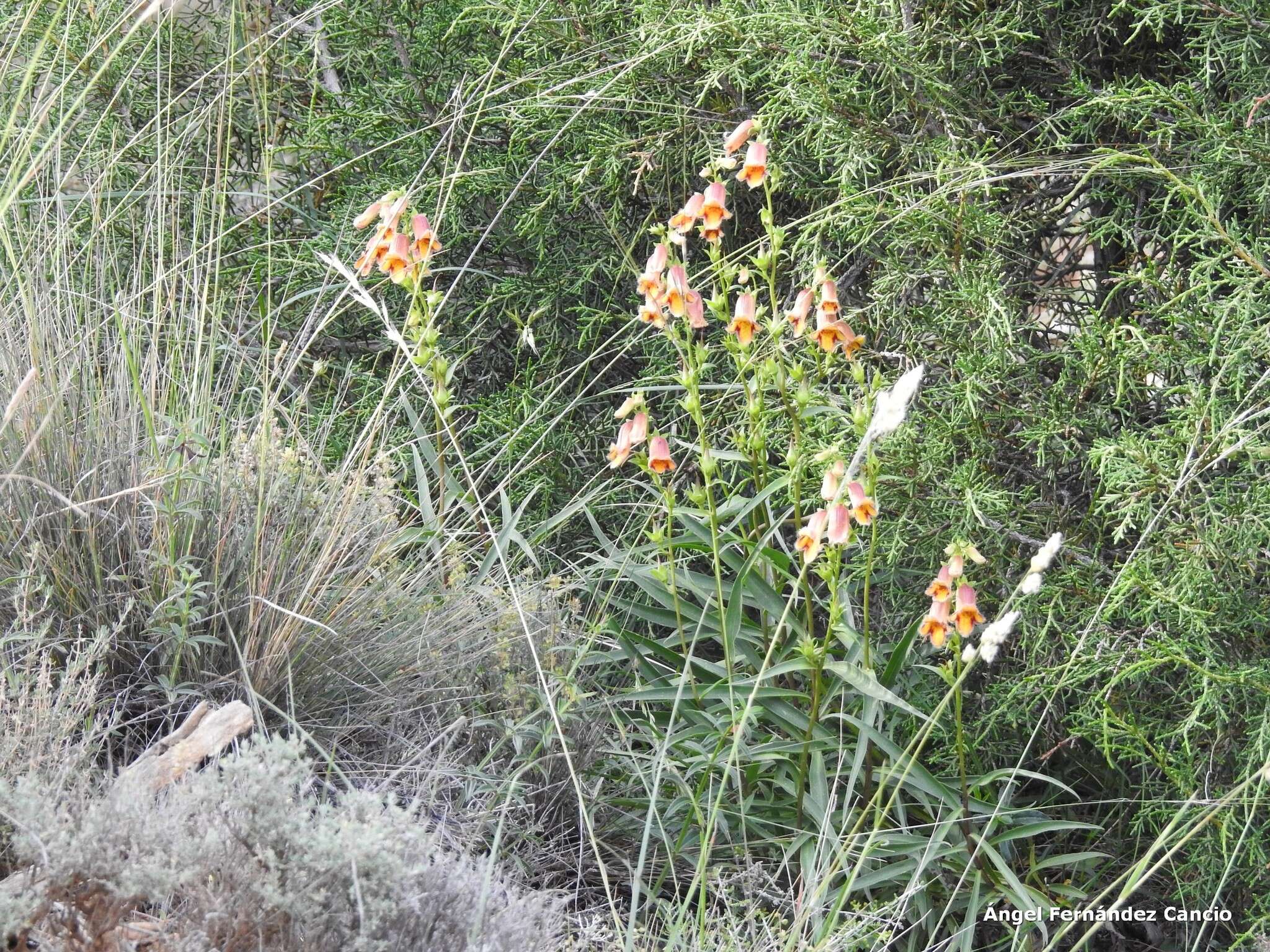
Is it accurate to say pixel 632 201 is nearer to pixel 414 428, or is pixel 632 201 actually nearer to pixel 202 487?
pixel 414 428

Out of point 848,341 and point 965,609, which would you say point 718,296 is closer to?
point 848,341

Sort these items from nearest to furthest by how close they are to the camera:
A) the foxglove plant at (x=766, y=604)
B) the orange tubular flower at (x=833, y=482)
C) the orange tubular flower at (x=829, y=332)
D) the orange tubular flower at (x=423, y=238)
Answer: the orange tubular flower at (x=833, y=482) → the foxglove plant at (x=766, y=604) → the orange tubular flower at (x=829, y=332) → the orange tubular flower at (x=423, y=238)

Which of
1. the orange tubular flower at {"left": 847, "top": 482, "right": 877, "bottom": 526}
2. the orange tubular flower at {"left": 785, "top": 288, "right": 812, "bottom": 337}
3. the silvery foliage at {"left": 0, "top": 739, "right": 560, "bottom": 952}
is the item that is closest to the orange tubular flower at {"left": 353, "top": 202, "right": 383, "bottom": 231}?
the orange tubular flower at {"left": 785, "top": 288, "right": 812, "bottom": 337}

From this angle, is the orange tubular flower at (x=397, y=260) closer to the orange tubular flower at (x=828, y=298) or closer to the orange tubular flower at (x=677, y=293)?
the orange tubular flower at (x=677, y=293)

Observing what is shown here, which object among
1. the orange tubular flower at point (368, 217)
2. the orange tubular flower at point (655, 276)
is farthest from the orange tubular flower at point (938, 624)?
the orange tubular flower at point (368, 217)

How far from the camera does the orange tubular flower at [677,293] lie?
2.11 m

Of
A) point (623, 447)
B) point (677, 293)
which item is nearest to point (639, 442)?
point (623, 447)

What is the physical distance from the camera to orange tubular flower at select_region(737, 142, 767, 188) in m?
2.24

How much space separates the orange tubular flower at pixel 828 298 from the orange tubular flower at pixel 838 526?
1.36 ft

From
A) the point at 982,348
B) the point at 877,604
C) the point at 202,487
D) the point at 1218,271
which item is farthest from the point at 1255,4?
the point at 202,487

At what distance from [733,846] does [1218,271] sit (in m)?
1.44

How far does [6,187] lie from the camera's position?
2.29 m

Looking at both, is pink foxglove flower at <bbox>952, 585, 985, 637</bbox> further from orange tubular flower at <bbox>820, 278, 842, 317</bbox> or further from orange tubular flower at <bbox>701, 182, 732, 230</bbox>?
orange tubular flower at <bbox>701, 182, 732, 230</bbox>

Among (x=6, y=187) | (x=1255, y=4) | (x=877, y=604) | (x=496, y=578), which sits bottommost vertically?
(x=877, y=604)
